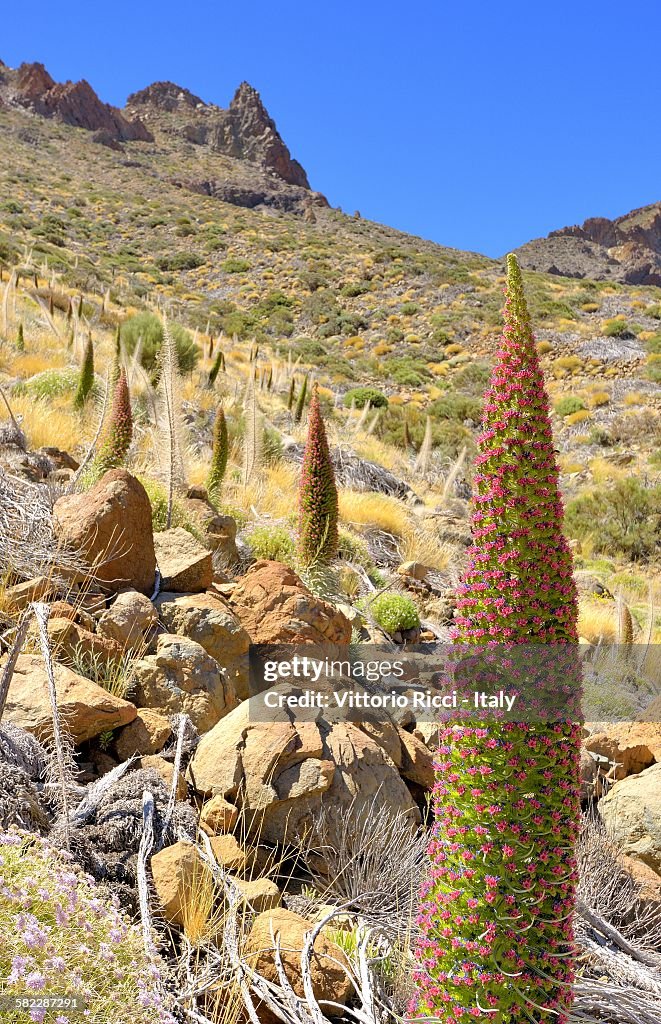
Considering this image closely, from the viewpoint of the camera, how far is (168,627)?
4.12 metres

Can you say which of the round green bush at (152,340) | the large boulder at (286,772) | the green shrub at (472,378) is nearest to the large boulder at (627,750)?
the large boulder at (286,772)

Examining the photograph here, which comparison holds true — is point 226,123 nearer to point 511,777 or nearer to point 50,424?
point 50,424

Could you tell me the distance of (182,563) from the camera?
4609 mm

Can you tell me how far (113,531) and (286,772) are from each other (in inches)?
70.9

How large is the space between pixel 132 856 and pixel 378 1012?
41.1 inches

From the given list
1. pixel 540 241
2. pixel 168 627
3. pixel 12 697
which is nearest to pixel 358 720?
pixel 168 627

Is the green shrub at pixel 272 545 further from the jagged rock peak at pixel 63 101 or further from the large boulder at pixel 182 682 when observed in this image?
the jagged rock peak at pixel 63 101

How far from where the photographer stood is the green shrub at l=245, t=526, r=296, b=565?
20.2 ft

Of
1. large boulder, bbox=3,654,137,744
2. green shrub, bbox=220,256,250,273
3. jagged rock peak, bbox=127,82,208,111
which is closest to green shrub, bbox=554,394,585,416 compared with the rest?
large boulder, bbox=3,654,137,744

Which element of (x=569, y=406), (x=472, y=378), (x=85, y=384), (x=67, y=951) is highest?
(x=472, y=378)

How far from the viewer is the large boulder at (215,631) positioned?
4.12 m

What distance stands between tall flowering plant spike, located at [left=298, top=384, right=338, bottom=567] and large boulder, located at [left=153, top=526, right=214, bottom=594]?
105 centimetres

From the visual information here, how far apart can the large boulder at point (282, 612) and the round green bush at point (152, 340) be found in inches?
290

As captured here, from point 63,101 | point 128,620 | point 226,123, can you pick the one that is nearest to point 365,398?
point 128,620
